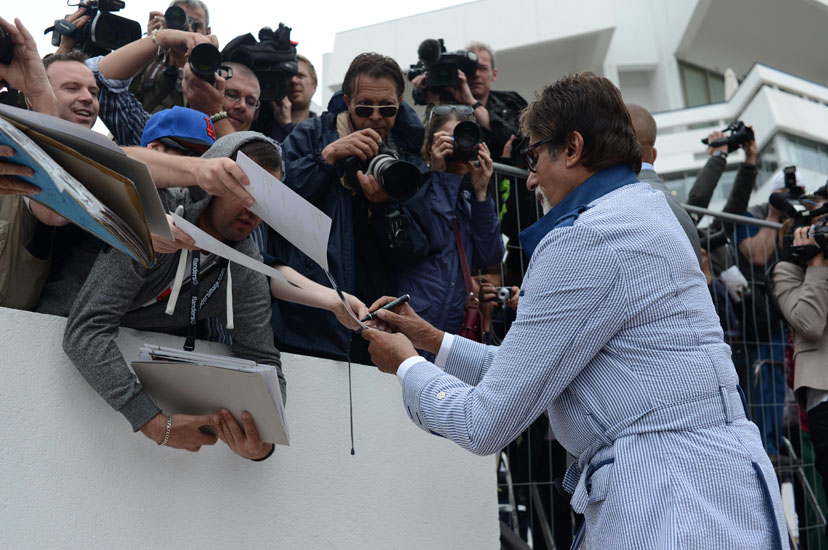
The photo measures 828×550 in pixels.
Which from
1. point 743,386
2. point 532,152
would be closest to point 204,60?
point 532,152

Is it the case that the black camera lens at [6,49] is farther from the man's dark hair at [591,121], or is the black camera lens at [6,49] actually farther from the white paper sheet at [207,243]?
the man's dark hair at [591,121]

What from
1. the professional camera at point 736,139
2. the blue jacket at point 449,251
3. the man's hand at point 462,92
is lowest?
the blue jacket at point 449,251

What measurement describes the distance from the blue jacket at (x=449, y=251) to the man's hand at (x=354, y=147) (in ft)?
1.33

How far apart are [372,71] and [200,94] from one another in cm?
77

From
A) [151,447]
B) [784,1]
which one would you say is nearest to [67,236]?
[151,447]

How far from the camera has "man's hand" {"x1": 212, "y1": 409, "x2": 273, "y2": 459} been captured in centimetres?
233

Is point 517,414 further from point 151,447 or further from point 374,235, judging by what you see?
point 374,235

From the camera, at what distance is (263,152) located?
255cm

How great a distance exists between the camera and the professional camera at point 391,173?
3.28m

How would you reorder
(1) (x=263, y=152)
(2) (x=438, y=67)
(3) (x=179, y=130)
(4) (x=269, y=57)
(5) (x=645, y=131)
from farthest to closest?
1. (2) (x=438, y=67)
2. (4) (x=269, y=57)
3. (5) (x=645, y=131)
4. (3) (x=179, y=130)
5. (1) (x=263, y=152)

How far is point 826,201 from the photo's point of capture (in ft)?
15.9

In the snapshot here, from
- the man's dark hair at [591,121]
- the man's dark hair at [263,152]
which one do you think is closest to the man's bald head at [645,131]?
the man's dark hair at [591,121]

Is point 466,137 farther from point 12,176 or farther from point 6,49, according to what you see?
point 12,176

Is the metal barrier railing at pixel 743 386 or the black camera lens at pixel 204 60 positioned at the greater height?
the black camera lens at pixel 204 60
